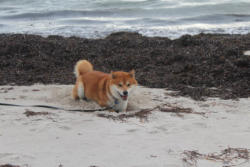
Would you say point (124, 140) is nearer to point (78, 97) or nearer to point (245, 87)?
point (78, 97)

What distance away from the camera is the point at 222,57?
7.91 m

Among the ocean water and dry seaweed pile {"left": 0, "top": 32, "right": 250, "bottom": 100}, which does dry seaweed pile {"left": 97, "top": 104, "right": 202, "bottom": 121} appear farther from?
the ocean water

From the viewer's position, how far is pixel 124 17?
1997 centimetres

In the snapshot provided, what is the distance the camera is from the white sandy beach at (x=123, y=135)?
139 inches

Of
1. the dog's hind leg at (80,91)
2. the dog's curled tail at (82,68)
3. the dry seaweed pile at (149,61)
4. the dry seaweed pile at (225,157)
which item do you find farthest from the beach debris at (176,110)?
the dog's curled tail at (82,68)

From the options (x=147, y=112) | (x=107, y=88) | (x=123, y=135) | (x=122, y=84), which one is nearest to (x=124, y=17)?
(x=107, y=88)

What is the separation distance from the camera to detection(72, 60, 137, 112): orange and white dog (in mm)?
5391

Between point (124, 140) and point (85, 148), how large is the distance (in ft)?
1.59

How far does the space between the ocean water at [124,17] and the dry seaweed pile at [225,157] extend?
31.4 ft

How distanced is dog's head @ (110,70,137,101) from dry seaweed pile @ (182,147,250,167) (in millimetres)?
1807

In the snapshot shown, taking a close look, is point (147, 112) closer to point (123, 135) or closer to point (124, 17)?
point (123, 135)

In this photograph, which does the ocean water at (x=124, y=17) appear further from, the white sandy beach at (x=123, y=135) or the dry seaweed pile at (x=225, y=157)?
the dry seaweed pile at (x=225, y=157)

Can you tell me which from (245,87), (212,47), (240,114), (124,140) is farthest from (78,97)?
(212,47)

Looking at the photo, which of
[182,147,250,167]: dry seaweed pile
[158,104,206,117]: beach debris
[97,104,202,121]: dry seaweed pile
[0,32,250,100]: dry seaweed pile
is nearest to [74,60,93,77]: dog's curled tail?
[0,32,250,100]: dry seaweed pile
